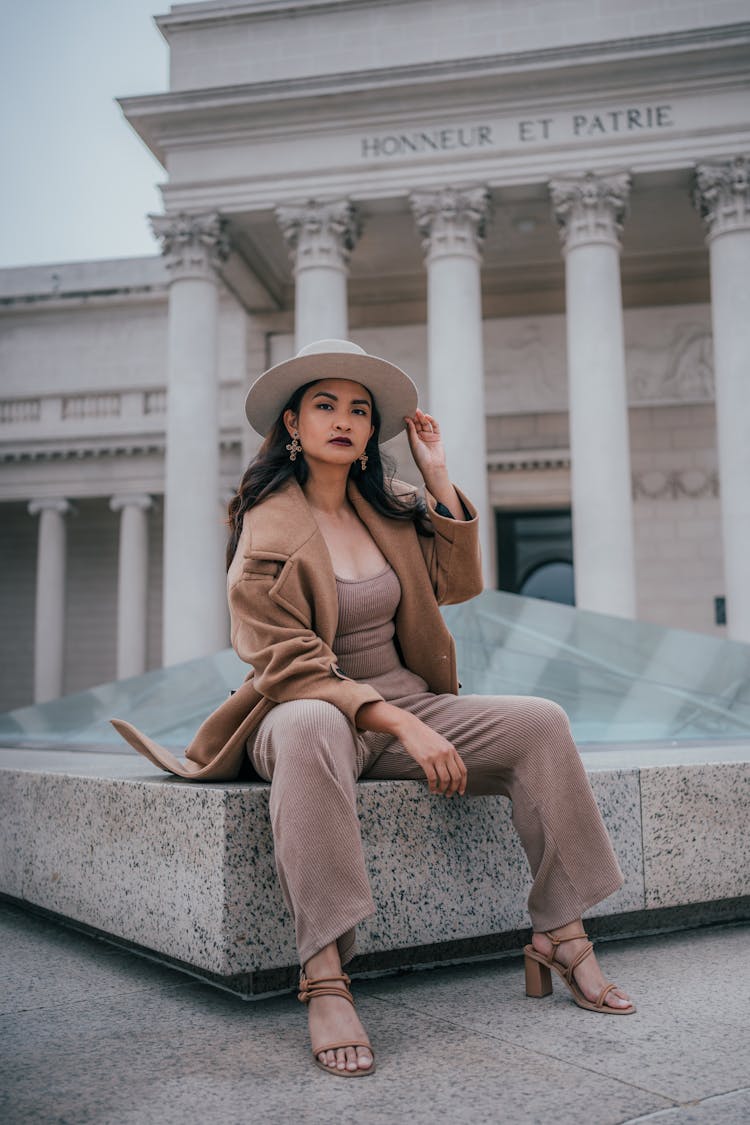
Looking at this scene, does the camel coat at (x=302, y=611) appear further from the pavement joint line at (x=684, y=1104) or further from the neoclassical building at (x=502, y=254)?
the neoclassical building at (x=502, y=254)

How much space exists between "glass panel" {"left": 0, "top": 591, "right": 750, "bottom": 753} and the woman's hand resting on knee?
8.33m

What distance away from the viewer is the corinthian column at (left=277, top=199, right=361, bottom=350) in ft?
81.1

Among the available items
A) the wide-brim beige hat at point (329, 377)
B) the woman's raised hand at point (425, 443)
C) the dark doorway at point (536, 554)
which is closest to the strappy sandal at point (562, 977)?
the woman's raised hand at point (425, 443)

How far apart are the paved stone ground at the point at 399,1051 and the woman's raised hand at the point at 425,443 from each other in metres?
2.13

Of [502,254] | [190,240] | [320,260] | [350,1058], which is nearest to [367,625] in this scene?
[350,1058]

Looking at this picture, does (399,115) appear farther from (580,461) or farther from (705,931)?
(705,931)

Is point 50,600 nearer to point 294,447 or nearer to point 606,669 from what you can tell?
point 606,669

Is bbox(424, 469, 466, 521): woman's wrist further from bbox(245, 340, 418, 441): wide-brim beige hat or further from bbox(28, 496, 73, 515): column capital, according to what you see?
bbox(28, 496, 73, 515): column capital

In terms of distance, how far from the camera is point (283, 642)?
151 inches

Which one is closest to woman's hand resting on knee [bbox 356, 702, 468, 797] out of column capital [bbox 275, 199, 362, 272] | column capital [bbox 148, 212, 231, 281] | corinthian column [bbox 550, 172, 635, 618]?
corinthian column [bbox 550, 172, 635, 618]

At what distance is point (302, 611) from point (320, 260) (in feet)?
72.3

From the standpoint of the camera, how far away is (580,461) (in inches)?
A: 920

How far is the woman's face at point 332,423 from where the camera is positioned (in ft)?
14.5

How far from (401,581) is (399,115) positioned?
22494 mm
